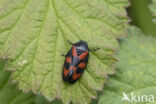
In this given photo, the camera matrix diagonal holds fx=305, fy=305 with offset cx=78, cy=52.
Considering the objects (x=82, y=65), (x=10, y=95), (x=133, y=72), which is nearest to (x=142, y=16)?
(x=133, y=72)

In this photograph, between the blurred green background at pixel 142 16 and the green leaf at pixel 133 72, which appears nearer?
the green leaf at pixel 133 72

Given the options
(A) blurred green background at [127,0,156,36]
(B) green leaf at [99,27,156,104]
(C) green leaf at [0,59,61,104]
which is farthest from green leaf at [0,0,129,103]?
(A) blurred green background at [127,0,156,36]

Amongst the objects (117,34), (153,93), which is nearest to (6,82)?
(117,34)

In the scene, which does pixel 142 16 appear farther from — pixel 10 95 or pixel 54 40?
pixel 10 95

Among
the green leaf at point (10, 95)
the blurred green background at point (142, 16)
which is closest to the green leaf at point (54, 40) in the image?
the green leaf at point (10, 95)

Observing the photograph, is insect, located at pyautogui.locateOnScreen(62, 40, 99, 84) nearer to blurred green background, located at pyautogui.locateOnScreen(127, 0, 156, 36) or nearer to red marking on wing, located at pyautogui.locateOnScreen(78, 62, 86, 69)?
red marking on wing, located at pyautogui.locateOnScreen(78, 62, 86, 69)

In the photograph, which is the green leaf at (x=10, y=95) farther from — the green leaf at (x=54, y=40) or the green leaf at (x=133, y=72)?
the green leaf at (x=133, y=72)
